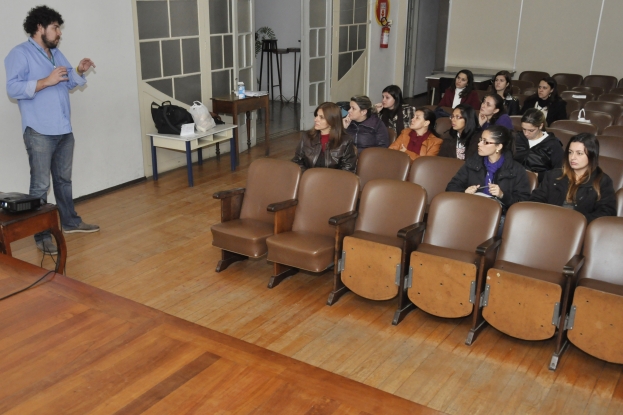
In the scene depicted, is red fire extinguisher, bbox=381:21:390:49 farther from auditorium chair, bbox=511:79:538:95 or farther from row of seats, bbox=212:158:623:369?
row of seats, bbox=212:158:623:369

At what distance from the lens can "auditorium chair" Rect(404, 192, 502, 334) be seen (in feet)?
12.4

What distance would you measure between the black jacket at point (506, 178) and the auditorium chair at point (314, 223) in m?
0.81

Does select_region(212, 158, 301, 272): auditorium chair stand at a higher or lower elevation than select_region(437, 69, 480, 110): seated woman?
lower

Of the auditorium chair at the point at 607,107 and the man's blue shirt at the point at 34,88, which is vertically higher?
the man's blue shirt at the point at 34,88

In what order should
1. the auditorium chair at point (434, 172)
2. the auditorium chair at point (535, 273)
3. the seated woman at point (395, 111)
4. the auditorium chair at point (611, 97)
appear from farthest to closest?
the auditorium chair at point (611, 97), the seated woman at point (395, 111), the auditorium chair at point (434, 172), the auditorium chair at point (535, 273)

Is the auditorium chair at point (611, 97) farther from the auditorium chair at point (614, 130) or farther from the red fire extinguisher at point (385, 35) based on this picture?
the red fire extinguisher at point (385, 35)

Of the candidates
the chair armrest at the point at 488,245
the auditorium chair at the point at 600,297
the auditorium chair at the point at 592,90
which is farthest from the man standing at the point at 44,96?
the auditorium chair at the point at 592,90

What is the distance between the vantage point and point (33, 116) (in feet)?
16.2

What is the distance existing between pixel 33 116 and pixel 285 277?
2.37m

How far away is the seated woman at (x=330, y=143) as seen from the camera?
507cm

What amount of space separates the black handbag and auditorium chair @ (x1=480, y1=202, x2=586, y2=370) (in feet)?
13.8

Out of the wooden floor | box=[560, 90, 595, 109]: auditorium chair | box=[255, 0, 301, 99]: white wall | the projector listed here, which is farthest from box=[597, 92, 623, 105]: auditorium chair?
the projector

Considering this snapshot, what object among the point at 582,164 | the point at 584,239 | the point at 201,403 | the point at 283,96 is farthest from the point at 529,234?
the point at 283,96

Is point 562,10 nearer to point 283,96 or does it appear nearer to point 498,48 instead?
point 498,48
